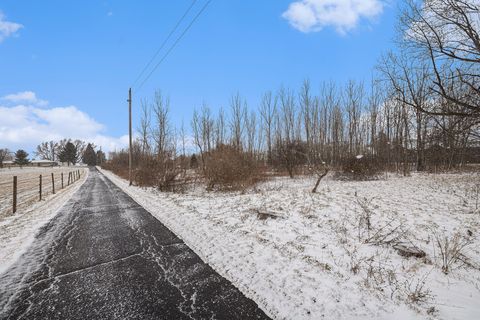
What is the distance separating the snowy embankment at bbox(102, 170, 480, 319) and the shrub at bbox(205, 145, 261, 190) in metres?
6.35

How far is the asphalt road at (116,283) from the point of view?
3.09 meters

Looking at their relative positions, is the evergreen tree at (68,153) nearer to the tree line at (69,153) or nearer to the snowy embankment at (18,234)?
the tree line at (69,153)

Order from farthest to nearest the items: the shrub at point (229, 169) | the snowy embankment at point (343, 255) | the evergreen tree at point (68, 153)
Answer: the evergreen tree at point (68, 153)
the shrub at point (229, 169)
the snowy embankment at point (343, 255)

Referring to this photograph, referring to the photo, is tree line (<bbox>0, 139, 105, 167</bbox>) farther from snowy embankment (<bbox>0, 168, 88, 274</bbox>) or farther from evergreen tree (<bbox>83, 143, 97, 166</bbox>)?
snowy embankment (<bbox>0, 168, 88, 274</bbox>)

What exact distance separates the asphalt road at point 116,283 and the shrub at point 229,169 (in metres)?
9.55

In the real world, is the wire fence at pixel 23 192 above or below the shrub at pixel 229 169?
below

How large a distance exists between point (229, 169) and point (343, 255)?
1121 cm

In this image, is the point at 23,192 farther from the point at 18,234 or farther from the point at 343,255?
the point at 343,255

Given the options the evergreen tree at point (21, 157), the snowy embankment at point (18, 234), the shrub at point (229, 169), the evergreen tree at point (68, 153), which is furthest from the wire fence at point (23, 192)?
the evergreen tree at point (68, 153)

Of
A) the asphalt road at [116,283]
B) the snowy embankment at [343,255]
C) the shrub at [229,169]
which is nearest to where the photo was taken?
the asphalt road at [116,283]

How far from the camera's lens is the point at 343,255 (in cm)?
492

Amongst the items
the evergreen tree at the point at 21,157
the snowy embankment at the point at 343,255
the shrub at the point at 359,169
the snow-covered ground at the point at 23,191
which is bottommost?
the snow-covered ground at the point at 23,191

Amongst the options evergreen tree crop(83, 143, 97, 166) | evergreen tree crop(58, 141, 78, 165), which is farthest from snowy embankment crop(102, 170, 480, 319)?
evergreen tree crop(83, 143, 97, 166)

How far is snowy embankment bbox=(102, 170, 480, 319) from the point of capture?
10.7 feet
